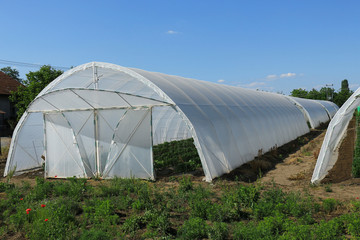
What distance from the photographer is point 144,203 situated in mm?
7152

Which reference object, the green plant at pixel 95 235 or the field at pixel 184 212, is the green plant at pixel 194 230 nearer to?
the field at pixel 184 212

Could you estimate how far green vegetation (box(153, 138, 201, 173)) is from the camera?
11820 mm

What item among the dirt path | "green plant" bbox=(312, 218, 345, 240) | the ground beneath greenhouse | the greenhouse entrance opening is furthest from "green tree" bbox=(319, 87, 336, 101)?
"green plant" bbox=(312, 218, 345, 240)

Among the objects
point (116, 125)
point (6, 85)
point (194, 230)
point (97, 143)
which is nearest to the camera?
point (194, 230)

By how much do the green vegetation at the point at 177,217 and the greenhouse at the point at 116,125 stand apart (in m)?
2.49

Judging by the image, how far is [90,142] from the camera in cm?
1206

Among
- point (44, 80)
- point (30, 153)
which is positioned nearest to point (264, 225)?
point (30, 153)

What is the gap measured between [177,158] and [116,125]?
10.3 feet

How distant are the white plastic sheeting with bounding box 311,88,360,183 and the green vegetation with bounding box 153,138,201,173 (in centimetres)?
457

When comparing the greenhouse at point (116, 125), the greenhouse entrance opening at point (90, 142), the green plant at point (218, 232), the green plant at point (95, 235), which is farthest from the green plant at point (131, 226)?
the greenhouse entrance opening at point (90, 142)

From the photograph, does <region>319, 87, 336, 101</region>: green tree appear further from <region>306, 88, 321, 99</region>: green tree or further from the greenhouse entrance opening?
the greenhouse entrance opening

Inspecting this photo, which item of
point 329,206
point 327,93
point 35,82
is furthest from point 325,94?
point 329,206

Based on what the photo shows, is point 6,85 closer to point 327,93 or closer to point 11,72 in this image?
point 11,72

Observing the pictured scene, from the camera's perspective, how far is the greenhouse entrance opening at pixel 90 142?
36.8 ft
